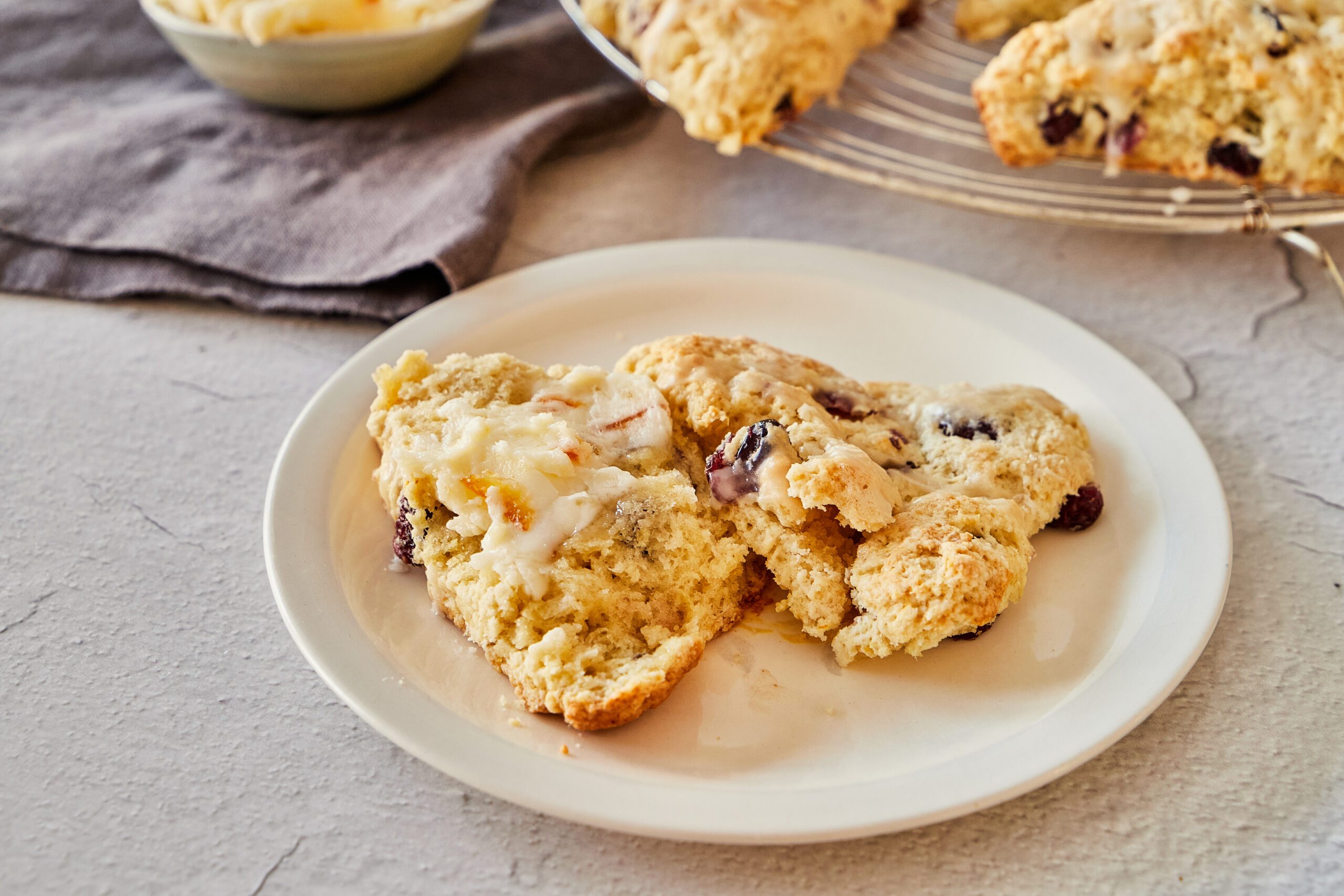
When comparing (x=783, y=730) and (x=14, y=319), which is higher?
(x=783, y=730)

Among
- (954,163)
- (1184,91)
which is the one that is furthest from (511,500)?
(954,163)

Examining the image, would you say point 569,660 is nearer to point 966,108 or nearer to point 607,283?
point 607,283

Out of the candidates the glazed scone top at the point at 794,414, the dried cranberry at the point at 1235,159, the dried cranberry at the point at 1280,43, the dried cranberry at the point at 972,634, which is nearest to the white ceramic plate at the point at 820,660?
the dried cranberry at the point at 972,634

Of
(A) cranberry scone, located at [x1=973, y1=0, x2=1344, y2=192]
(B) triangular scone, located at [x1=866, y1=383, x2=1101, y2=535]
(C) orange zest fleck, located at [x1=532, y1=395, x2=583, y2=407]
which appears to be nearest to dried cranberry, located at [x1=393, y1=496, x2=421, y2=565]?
(C) orange zest fleck, located at [x1=532, y1=395, x2=583, y2=407]

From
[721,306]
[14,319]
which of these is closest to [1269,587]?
[721,306]

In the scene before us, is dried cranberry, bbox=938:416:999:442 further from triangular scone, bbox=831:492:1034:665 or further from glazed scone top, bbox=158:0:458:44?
glazed scone top, bbox=158:0:458:44

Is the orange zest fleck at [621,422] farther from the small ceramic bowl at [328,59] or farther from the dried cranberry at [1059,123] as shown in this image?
the small ceramic bowl at [328,59]
